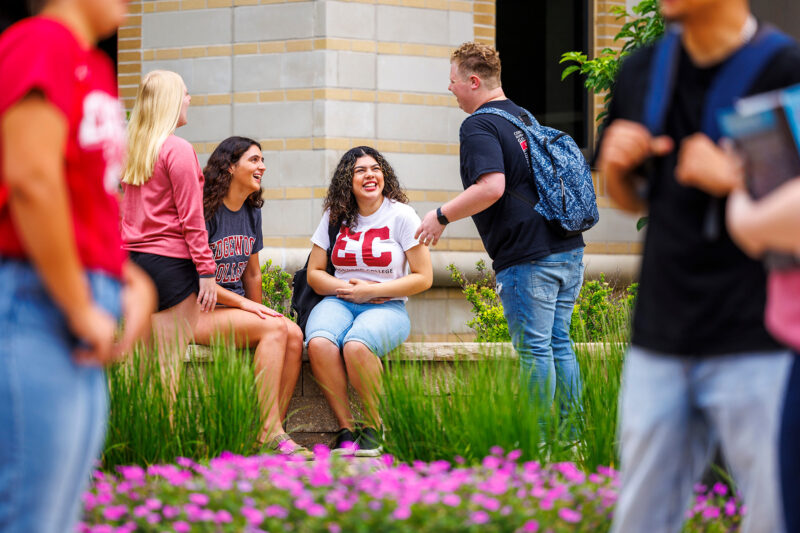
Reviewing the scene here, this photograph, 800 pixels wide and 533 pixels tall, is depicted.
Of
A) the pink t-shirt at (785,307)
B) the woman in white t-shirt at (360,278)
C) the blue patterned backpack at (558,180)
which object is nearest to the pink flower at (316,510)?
the pink t-shirt at (785,307)

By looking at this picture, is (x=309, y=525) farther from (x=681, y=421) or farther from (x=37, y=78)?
(x=37, y=78)

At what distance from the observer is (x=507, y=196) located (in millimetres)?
4930

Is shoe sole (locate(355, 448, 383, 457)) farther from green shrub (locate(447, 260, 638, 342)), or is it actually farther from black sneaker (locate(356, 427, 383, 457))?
green shrub (locate(447, 260, 638, 342))

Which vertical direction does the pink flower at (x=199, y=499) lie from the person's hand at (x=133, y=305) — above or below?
below

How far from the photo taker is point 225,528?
2871 mm

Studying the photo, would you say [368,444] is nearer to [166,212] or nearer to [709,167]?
[166,212]

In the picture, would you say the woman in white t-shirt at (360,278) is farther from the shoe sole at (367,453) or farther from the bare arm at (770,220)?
the bare arm at (770,220)

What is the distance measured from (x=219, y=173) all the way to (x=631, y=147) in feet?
11.9

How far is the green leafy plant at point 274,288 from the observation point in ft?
23.5

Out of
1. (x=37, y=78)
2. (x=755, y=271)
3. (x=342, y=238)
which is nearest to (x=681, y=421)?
(x=755, y=271)

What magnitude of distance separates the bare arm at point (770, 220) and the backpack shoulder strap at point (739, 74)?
267mm

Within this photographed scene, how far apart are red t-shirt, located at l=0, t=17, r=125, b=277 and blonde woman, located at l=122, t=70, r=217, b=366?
2779 millimetres

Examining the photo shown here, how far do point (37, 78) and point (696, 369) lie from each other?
5.00 ft

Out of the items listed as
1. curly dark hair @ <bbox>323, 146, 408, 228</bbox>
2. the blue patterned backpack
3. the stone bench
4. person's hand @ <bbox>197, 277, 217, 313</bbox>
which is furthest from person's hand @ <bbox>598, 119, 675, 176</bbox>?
curly dark hair @ <bbox>323, 146, 408, 228</bbox>
